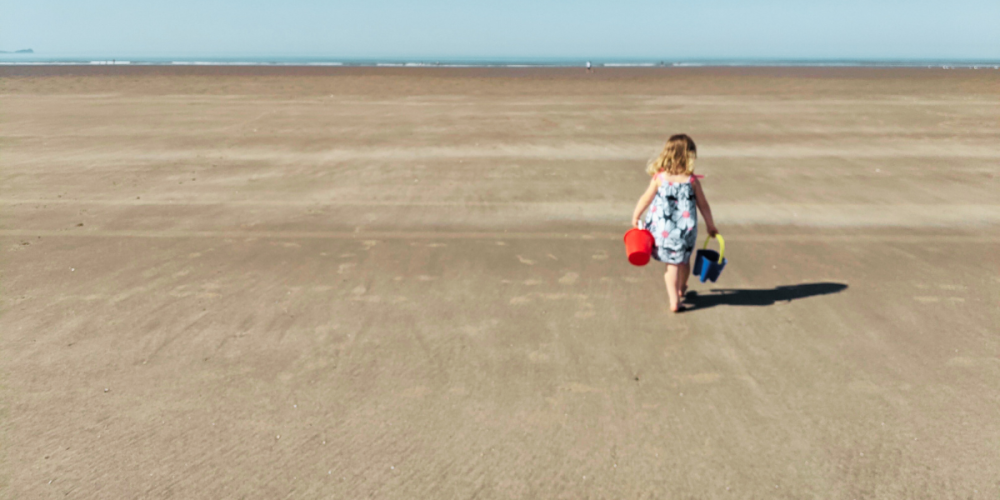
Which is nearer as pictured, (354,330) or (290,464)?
(290,464)

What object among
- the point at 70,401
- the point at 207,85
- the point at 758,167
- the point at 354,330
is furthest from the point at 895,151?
the point at 207,85

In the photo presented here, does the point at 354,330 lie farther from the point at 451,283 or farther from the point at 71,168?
the point at 71,168

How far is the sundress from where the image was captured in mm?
4496

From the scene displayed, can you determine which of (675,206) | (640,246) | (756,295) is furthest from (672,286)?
(756,295)

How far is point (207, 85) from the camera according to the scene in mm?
26203

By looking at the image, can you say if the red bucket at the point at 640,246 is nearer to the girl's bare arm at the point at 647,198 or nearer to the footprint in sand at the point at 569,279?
the girl's bare arm at the point at 647,198

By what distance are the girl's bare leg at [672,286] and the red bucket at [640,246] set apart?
21 centimetres

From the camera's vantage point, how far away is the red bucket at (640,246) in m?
4.50

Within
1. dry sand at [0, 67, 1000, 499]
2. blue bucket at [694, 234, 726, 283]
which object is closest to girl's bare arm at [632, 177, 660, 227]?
blue bucket at [694, 234, 726, 283]

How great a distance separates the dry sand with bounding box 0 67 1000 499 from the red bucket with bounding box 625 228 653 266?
0.46 meters

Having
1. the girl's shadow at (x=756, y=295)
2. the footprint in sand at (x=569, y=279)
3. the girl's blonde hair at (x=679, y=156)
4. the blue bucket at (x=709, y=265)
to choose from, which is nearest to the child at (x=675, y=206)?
the girl's blonde hair at (x=679, y=156)

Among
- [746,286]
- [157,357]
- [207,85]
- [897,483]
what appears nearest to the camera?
[897,483]

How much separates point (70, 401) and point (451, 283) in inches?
110

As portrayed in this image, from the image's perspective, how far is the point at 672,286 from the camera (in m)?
4.64
